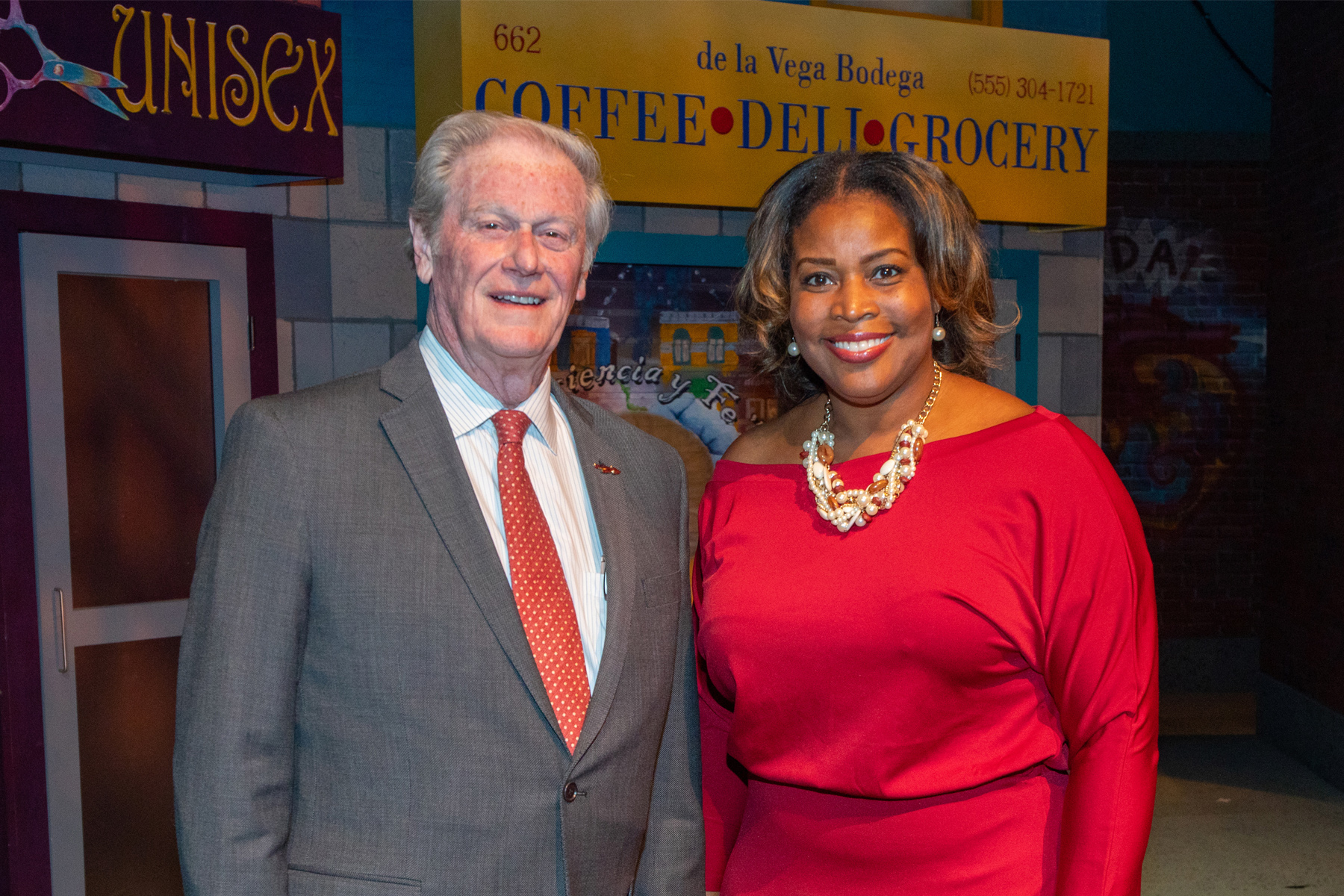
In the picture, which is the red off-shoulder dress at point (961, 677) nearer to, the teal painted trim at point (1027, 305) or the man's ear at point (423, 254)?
the man's ear at point (423, 254)

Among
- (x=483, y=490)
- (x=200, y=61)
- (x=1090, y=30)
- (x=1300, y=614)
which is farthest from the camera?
(x=1300, y=614)

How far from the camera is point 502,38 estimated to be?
11.1 feet

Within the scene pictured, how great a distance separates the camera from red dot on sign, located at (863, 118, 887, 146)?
13.0 ft

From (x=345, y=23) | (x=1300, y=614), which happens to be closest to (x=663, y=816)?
(x=345, y=23)

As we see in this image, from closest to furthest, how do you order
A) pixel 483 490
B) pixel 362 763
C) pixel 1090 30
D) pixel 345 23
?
pixel 362 763 → pixel 483 490 → pixel 345 23 → pixel 1090 30

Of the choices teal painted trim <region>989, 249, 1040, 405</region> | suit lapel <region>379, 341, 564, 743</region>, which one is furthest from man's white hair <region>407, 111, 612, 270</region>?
teal painted trim <region>989, 249, 1040, 405</region>

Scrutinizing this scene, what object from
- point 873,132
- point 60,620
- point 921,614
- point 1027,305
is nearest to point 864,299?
point 921,614

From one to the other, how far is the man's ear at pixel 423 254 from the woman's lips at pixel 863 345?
2.22 feet

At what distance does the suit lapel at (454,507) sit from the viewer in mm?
1468

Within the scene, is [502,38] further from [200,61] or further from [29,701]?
[29,701]

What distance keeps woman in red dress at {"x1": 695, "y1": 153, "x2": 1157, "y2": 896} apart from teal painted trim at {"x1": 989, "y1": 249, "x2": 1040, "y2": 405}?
2.75 meters

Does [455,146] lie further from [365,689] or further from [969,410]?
[969,410]

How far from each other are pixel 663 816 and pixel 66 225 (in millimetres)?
2608

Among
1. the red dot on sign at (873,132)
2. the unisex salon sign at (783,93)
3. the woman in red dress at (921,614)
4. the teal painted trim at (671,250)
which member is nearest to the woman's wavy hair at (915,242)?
the woman in red dress at (921,614)
